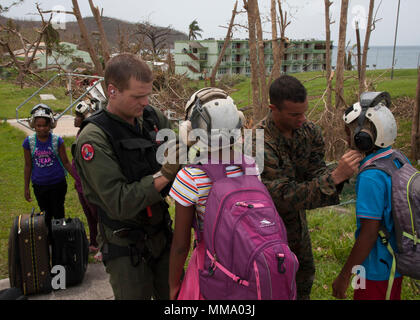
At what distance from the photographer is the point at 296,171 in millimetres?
2475

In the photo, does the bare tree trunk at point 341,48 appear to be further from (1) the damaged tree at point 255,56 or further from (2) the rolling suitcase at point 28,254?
(2) the rolling suitcase at point 28,254

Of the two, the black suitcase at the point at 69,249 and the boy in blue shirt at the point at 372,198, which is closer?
the boy in blue shirt at the point at 372,198

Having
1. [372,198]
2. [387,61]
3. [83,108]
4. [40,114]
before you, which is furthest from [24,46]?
[387,61]

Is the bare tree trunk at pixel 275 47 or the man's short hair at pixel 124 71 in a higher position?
the bare tree trunk at pixel 275 47

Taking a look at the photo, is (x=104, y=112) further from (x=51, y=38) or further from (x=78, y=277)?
(x=51, y=38)

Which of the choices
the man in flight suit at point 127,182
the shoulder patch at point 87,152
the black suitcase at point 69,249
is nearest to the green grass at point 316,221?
the black suitcase at point 69,249

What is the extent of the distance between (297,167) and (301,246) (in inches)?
21.1

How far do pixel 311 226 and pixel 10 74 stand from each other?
1101 inches

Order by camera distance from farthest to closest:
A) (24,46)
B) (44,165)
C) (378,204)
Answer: (24,46), (44,165), (378,204)

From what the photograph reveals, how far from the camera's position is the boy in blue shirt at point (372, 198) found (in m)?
1.83

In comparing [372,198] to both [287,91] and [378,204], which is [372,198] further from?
[287,91]

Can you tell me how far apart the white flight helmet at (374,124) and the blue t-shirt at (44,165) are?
3246 millimetres

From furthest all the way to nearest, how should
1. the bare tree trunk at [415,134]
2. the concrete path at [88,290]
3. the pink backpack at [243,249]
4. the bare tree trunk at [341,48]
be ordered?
the bare tree trunk at [415,134], the bare tree trunk at [341,48], the concrete path at [88,290], the pink backpack at [243,249]
